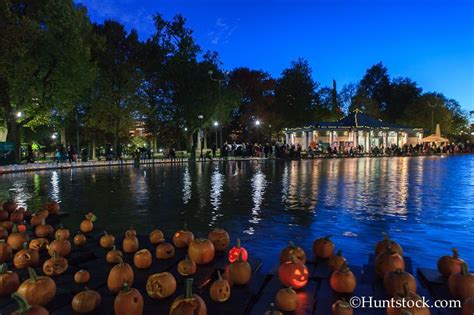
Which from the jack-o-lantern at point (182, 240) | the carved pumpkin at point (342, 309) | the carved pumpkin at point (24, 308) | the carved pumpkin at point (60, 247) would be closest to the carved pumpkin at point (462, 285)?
the carved pumpkin at point (342, 309)

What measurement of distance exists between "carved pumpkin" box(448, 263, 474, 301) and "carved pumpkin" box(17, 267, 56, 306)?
394 centimetres

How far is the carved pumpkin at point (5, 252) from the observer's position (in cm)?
534

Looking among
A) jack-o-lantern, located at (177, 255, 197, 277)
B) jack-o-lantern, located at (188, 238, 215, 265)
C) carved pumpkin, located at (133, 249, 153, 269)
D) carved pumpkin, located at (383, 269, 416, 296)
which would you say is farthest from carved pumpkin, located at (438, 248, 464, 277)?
carved pumpkin, located at (133, 249, 153, 269)

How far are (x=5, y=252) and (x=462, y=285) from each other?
5431 millimetres

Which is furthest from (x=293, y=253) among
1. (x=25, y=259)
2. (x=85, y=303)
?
(x=25, y=259)

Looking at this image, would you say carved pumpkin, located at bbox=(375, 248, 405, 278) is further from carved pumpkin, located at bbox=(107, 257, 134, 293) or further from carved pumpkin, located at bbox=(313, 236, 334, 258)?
carved pumpkin, located at bbox=(107, 257, 134, 293)

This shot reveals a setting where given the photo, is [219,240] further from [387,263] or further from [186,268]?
[387,263]

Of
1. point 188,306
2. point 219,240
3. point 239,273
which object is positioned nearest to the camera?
point 188,306

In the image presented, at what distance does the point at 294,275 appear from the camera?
4.22 metres

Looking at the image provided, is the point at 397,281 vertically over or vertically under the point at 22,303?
under

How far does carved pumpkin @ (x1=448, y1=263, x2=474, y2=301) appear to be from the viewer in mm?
3812

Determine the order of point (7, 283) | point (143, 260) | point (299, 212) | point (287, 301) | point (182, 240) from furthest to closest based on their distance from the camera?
1. point (299, 212)
2. point (182, 240)
3. point (143, 260)
4. point (7, 283)
5. point (287, 301)

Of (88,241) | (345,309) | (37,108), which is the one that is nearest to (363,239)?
(345,309)

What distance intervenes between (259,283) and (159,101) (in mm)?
53156
